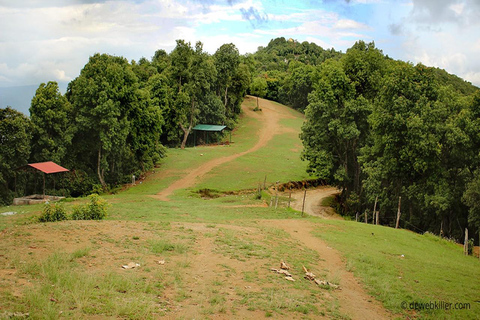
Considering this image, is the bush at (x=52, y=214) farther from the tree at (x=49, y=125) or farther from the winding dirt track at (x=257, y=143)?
the tree at (x=49, y=125)

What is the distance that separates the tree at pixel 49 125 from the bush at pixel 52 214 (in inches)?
740

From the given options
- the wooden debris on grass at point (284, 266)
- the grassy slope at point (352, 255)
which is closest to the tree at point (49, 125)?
the grassy slope at point (352, 255)

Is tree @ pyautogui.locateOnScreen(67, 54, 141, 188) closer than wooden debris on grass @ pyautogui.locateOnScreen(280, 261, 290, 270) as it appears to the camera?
No

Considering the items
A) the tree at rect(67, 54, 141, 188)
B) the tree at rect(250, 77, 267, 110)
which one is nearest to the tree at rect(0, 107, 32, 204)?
the tree at rect(67, 54, 141, 188)

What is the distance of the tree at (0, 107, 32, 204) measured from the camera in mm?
30344

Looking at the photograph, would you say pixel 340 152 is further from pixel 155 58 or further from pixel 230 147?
pixel 155 58

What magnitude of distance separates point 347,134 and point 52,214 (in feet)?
84.5

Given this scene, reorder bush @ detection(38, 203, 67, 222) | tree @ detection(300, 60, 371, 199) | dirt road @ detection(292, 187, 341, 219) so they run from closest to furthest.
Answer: bush @ detection(38, 203, 67, 222) → dirt road @ detection(292, 187, 341, 219) → tree @ detection(300, 60, 371, 199)

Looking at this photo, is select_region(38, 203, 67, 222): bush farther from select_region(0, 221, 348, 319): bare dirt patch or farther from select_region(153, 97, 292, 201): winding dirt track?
select_region(153, 97, 292, 201): winding dirt track

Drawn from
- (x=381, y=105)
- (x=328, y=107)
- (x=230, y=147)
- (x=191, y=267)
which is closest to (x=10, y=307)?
(x=191, y=267)

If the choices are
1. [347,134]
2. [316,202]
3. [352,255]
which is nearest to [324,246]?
[352,255]

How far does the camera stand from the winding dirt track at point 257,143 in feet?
125

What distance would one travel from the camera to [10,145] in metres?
30.7

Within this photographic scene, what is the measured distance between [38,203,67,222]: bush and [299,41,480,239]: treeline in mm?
21672
